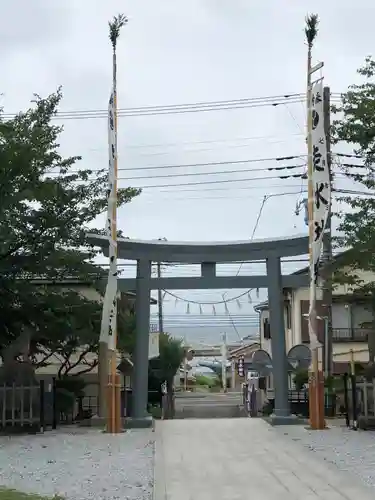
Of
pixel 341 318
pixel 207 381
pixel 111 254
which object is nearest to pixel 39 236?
pixel 111 254

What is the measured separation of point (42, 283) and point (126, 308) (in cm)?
675

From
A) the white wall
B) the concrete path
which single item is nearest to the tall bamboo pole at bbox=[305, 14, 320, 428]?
the concrete path

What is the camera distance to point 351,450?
11305mm

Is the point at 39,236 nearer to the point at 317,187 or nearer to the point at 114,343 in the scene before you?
the point at 114,343

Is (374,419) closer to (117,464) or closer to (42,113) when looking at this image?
(117,464)

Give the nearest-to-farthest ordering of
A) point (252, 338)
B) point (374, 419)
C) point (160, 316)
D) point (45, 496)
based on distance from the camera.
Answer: point (45, 496)
point (374, 419)
point (160, 316)
point (252, 338)

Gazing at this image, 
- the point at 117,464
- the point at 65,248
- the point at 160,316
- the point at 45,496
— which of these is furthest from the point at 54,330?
the point at 160,316

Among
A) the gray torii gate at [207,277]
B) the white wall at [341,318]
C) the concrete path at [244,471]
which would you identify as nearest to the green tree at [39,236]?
the gray torii gate at [207,277]

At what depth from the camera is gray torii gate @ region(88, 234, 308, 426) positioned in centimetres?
1705

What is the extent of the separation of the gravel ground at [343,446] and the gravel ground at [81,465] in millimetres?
2748

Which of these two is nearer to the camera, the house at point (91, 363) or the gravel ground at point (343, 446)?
the gravel ground at point (343, 446)

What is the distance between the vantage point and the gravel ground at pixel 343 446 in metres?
9.47

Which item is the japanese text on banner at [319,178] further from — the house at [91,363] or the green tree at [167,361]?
the green tree at [167,361]

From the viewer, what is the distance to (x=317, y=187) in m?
15.2
